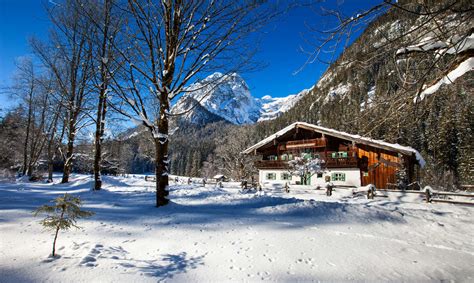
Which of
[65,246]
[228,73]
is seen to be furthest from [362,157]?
[65,246]

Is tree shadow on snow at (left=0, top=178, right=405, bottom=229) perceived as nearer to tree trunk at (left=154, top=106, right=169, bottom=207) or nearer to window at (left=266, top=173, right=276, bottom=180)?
tree trunk at (left=154, top=106, right=169, bottom=207)

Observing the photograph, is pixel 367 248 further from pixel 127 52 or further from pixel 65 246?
pixel 127 52

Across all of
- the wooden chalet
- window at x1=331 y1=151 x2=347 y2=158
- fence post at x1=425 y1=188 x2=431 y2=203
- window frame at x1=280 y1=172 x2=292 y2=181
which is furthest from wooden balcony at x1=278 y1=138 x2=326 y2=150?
fence post at x1=425 y1=188 x2=431 y2=203

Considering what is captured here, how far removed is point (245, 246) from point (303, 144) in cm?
2380

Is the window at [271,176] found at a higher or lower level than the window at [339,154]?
lower

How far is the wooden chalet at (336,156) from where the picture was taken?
22.3m

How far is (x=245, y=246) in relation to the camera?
4020 mm

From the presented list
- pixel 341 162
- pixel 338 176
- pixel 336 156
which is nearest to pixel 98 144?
pixel 341 162

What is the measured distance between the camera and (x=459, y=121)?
1574 inches

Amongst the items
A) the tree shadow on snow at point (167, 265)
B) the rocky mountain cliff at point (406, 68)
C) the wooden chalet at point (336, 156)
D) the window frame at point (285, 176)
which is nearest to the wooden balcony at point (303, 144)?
the wooden chalet at point (336, 156)

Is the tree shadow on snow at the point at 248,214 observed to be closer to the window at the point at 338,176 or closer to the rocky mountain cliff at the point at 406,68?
the rocky mountain cliff at the point at 406,68

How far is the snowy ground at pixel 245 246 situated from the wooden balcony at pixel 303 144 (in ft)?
64.4

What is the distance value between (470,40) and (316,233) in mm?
3867

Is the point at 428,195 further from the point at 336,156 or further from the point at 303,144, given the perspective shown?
the point at 303,144
